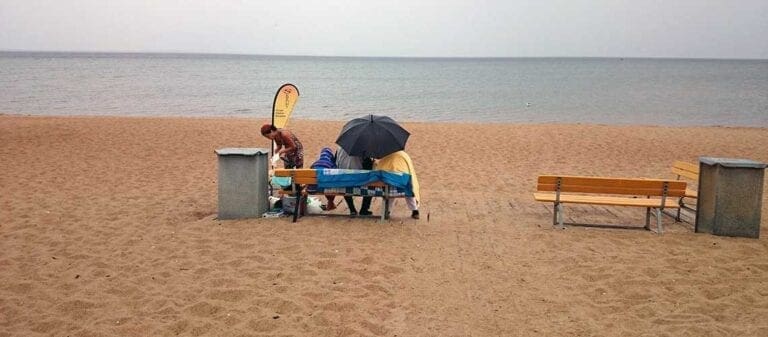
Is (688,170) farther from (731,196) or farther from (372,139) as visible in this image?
(372,139)

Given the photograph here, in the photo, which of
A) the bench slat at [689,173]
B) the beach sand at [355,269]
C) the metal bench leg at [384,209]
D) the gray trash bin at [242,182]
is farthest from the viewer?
the bench slat at [689,173]

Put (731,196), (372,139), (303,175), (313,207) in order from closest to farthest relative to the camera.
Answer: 1. (731,196)
2. (372,139)
3. (303,175)
4. (313,207)

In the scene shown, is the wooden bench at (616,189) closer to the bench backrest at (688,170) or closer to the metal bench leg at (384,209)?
the bench backrest at (688,170)

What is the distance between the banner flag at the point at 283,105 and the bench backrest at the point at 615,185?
3.27 m

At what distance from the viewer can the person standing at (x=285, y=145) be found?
7695 mm

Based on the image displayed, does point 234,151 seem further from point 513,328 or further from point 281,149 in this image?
point 513,328

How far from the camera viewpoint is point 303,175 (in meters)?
6.94

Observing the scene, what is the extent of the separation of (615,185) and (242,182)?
4.15 metres

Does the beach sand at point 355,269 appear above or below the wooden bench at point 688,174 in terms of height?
below

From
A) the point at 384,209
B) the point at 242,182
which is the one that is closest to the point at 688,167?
the point at 384,209

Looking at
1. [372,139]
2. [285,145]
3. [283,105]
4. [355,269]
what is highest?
[283,105]

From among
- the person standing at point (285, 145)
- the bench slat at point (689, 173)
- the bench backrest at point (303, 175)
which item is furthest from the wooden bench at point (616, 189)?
the person standing at point (285, 145)

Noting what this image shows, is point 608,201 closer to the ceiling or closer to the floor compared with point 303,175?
closer to the floor

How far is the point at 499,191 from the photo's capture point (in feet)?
32.0
